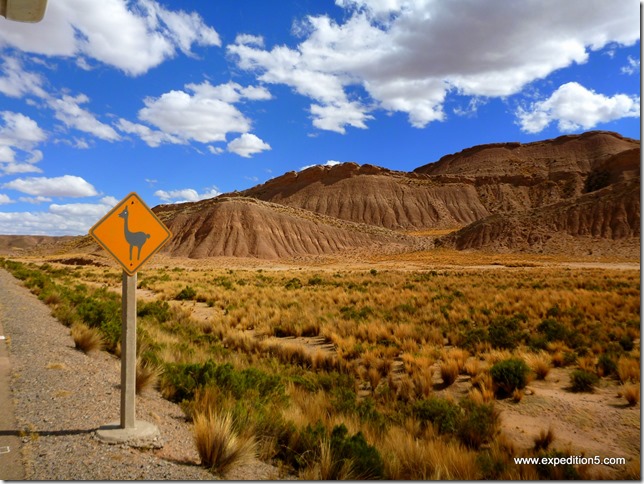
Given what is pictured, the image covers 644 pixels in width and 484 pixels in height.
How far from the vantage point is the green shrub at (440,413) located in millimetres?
6652

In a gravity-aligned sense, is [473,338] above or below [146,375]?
below

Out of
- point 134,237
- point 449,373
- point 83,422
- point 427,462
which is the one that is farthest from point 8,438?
point 449,373

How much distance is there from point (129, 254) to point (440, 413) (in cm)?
538

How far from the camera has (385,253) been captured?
86.4 m

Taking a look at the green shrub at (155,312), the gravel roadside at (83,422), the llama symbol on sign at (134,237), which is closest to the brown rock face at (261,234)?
the green shrub at (155,312)

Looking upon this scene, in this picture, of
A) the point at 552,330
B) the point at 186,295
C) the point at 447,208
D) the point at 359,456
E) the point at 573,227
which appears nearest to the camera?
the point at 359,456

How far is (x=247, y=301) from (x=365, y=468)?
1606 cm

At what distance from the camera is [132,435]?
4.82 metres

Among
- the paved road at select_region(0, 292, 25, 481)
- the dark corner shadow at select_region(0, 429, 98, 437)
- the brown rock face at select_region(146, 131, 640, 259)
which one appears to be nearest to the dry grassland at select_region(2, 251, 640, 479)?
the dark corner shadow at select_region(0, 429, 98, 437)

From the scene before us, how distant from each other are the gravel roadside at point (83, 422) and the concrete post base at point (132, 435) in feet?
0.23

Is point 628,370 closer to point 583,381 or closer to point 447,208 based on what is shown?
point 583,381

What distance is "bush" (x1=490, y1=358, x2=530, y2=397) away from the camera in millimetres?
8586

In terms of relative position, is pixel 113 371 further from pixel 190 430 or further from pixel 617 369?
pixel 617 369

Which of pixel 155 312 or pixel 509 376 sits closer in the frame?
pixel 509 376
